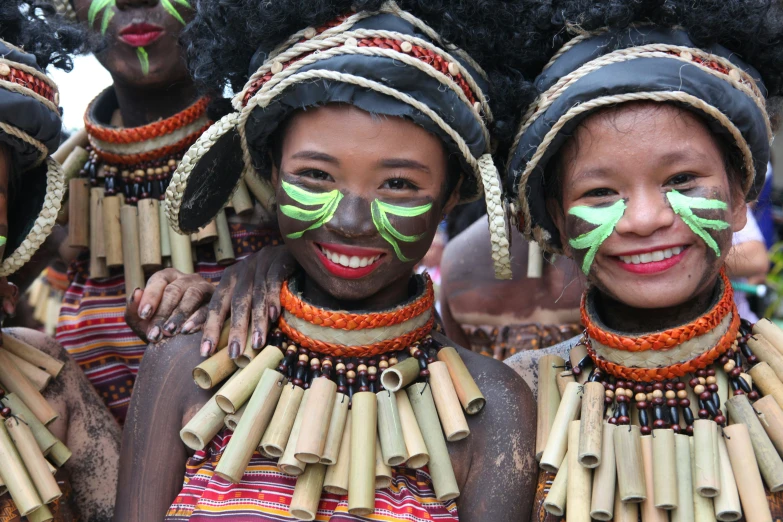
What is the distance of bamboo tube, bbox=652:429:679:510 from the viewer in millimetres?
2383

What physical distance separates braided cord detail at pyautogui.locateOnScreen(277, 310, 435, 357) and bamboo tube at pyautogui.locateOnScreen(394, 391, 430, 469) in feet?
0.54

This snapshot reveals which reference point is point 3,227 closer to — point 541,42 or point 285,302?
point 285,302

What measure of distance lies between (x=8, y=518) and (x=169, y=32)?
1647mm

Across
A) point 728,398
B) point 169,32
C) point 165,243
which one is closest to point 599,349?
point 728,398

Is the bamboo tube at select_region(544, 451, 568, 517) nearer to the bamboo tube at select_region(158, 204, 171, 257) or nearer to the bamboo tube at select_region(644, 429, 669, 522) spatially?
the bamboo tube at select_region(644, 429, 669, 522)

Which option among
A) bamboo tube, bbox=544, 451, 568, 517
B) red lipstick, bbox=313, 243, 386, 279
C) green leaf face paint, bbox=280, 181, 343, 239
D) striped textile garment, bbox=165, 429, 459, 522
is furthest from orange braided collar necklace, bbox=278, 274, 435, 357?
bamboo tube, bbox=544, 451, 568, 517

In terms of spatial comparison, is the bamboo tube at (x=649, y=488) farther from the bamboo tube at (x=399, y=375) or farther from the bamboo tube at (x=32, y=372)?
the bamboo tube at (x=32, y=372)

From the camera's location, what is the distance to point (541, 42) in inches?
107

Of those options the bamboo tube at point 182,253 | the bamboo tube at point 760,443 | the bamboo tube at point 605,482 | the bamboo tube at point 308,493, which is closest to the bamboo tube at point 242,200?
the bamboo tube at point 182,253

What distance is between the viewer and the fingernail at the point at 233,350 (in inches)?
106

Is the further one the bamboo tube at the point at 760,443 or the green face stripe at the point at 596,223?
the green face stripe at the point at 596,223

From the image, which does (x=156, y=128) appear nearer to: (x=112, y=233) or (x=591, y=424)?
(x=112, y=233)

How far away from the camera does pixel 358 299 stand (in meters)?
2.79

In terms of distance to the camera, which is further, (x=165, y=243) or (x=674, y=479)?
(x=165, y=243)
